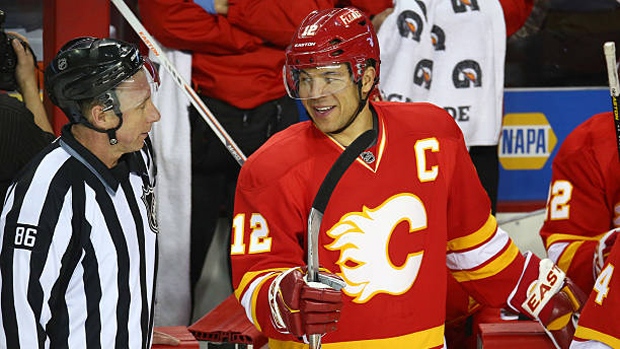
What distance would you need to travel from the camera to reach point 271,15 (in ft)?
14.0

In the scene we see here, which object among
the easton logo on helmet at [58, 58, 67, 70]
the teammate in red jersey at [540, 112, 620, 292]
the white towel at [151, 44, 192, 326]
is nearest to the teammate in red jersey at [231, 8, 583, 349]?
the easton logo on helmet at [58, 58, 67, 70]

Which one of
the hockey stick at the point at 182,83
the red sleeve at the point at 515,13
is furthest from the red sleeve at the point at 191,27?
the red sleeve at the point at 515,13

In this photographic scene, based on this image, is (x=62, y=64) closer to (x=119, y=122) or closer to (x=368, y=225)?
(x=119, y=122)

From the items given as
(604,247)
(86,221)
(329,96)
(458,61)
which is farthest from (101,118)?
(458,61)

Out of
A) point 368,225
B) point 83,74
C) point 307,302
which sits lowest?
point 307,302

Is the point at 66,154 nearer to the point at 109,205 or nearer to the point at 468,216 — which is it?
the point at 109,205

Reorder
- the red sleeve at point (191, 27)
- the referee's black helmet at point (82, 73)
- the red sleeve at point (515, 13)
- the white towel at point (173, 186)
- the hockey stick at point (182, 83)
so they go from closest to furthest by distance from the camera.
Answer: the referee's black helmet at point (82, 73) < the hockey stick at point (182, 83) < the red sleeve at point (191, 27) < the white towel at point (173, 186) < the red sleeve at point (515, 13)

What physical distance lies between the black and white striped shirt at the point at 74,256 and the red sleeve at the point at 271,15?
4.87 ft

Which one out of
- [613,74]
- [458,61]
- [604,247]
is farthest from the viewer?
[458,61]

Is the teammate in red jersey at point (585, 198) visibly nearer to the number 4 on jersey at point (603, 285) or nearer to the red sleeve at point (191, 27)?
the number 4 on jersey at point (603, 285)

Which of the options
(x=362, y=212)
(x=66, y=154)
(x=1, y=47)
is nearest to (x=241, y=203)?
(x=362, y=212)

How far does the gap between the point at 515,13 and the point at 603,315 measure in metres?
1.78

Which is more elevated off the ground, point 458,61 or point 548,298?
point 458,61

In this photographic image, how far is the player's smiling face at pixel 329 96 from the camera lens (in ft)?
9.77
